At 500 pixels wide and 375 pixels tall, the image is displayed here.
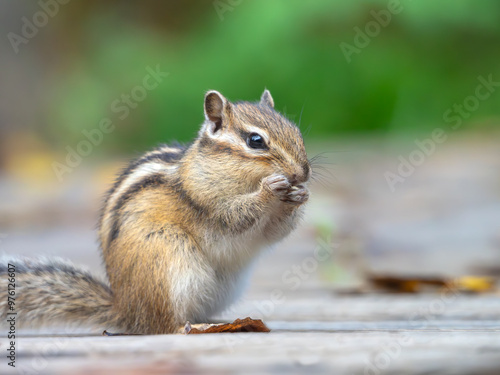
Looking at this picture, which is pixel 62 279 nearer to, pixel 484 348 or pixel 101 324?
pixel 101 324

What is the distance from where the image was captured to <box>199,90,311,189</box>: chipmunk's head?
2.85 metres

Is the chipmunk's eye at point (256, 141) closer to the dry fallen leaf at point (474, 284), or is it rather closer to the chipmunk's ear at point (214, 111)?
the chipmunk's ear at point (214, 111)

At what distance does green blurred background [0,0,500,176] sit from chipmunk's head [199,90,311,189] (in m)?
4.64

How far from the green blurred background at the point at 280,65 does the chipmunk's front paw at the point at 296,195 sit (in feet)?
15.9

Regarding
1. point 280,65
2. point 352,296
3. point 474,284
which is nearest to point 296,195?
point 352,296

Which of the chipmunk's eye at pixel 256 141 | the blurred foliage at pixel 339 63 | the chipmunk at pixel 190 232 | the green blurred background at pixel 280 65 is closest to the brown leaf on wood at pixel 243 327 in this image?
the chipmunk at pixel 190 232

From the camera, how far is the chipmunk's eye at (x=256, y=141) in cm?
287

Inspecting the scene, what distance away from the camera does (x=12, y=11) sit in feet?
33.7

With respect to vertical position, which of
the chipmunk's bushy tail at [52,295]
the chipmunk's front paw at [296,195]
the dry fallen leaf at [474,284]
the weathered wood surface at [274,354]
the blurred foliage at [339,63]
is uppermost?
the blurred foliage at [339,63]

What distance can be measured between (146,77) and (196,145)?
6526mm

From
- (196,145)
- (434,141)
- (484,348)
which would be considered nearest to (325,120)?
(434,141)

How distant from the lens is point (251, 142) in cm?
291

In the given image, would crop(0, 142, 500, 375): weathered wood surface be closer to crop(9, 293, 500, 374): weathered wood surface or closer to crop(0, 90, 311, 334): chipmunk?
crop(9, 293, 500, 374): weathered wood surface

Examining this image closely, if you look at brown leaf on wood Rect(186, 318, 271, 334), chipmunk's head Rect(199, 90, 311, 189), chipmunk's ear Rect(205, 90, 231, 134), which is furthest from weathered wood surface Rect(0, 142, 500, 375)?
chipmunk's ear Rect(205, 90, 231, 134)
